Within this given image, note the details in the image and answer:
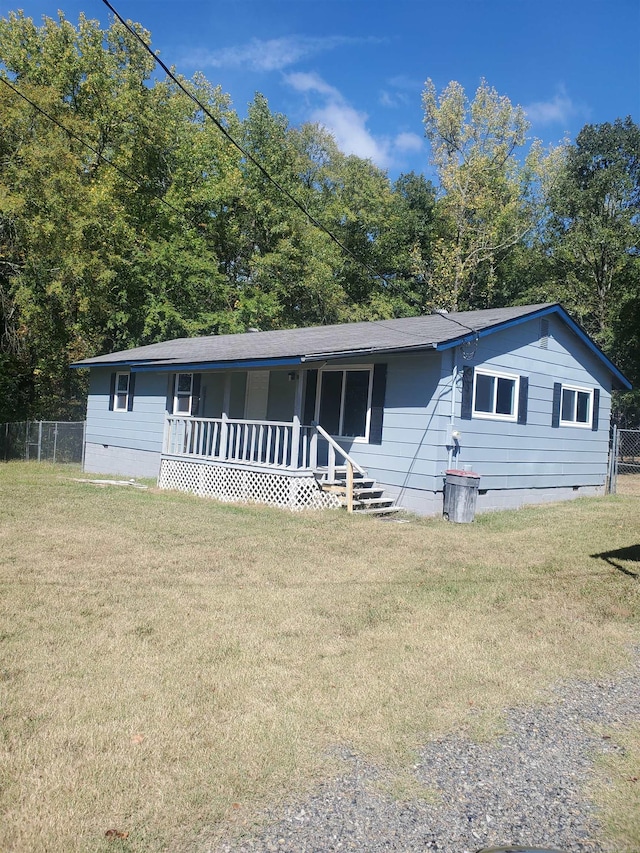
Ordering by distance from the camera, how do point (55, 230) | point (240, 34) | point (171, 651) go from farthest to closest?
point (55, 230)
point (240, 34)
point (171, 651)

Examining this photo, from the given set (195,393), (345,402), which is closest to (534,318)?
(345,402)

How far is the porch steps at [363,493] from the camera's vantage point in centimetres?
1189

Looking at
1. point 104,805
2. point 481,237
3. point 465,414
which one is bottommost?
point 104,805

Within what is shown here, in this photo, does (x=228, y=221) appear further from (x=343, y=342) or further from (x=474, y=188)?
(x=343, y=342)

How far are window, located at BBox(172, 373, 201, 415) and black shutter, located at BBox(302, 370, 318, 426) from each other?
11.3 ft

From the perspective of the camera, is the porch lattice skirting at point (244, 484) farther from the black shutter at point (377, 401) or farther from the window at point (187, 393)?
the window at point (187, 393)

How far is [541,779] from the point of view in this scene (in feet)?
10.6

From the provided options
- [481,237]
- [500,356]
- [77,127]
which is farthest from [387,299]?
[500,356]

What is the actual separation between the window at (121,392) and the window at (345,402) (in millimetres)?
7144

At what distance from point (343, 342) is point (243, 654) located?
9.34 metres

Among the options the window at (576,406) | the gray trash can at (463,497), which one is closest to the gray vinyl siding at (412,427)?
the gray trash can at (463,497)

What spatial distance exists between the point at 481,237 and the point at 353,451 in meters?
19.8

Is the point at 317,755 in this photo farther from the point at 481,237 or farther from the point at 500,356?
the point at 481,237

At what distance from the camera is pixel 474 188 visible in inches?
1188
